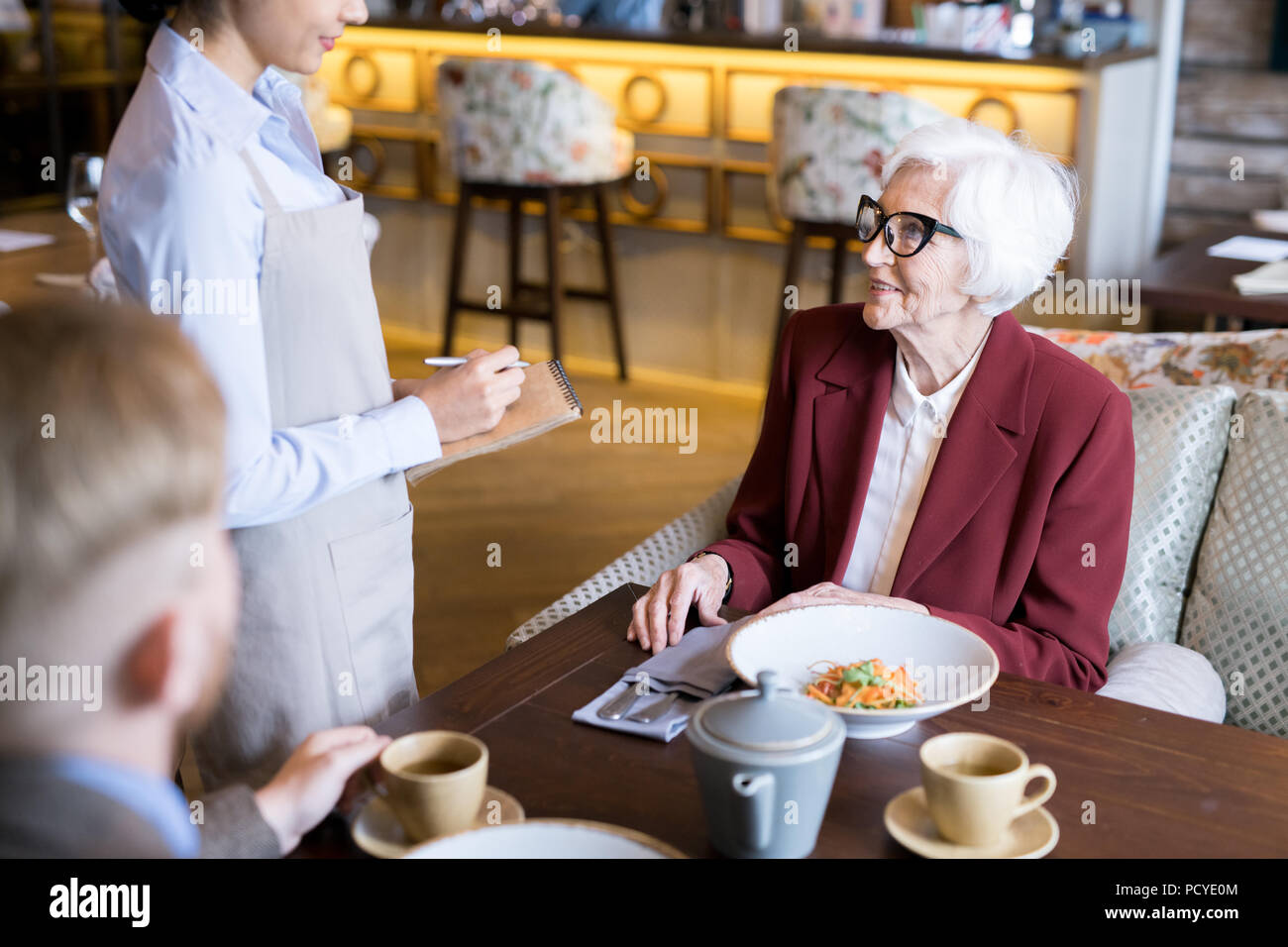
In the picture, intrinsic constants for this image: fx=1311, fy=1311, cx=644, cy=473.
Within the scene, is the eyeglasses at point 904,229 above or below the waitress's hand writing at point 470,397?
above

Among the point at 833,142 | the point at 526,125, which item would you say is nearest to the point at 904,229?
the point at 833,142

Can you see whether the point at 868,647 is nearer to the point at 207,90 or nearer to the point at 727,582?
the point at 727,582

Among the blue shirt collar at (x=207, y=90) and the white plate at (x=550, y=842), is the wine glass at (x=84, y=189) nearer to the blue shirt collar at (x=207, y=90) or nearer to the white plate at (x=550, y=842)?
the blue shirt collar at (x=207, y=90)

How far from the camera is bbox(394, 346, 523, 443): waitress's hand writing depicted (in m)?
1.43

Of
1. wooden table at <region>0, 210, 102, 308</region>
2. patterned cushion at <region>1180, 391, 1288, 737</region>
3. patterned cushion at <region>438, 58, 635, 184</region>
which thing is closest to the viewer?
patterned cushion at <region>1180, 391, 1288, 737</region>

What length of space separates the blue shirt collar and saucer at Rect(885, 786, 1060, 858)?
88 cm

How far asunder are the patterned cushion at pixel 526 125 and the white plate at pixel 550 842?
3.61m

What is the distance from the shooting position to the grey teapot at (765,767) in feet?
3.05

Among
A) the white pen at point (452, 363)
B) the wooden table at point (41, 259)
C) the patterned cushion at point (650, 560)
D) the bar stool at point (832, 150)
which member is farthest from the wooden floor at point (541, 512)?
the white pen at point (452, 363)

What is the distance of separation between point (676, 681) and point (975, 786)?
408 mm

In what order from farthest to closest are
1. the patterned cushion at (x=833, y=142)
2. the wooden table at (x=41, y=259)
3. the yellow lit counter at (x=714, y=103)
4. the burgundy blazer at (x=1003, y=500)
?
the yellow lit counter at (x=714, y=103)
the patterned cushion at (x=833, y=142)
the wooden table at (x=41, y=259)
the burgundy blazer at (x=1003, y=500)

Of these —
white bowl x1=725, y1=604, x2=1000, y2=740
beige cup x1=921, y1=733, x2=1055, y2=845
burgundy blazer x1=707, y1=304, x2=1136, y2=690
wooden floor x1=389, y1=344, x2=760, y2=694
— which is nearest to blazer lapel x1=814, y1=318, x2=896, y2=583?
burgundy blazer x1=707, y1=304, x2=1136, y2=690

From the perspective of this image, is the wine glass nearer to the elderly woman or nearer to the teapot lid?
the elderly woman

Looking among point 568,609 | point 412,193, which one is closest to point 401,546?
point 568,609
